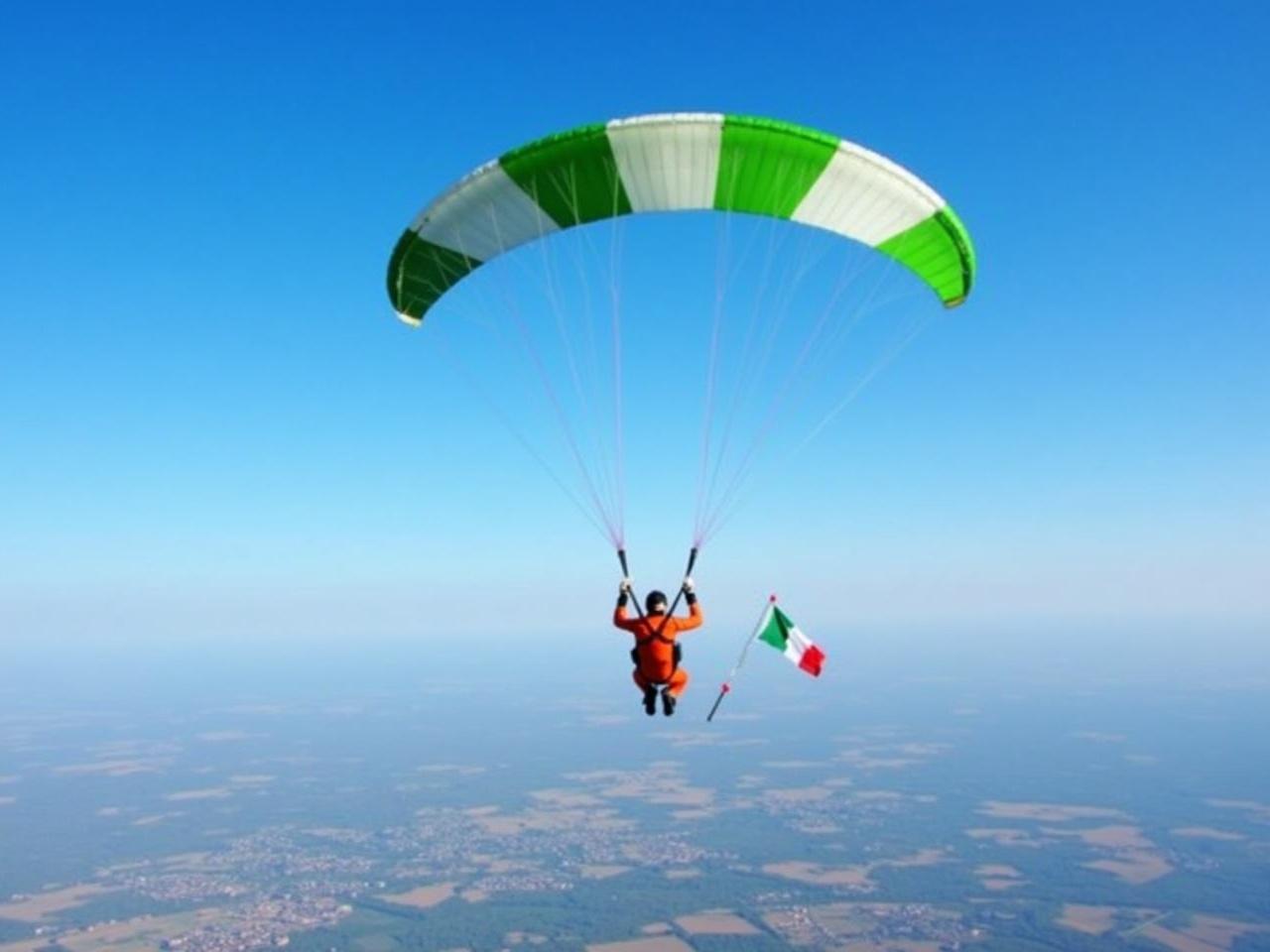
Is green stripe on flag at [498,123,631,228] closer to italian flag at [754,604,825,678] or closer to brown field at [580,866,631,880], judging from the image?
italian flag at [754,604,825,678]

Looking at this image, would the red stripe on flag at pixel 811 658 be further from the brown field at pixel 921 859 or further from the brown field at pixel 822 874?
the brown field at pixel 921 859

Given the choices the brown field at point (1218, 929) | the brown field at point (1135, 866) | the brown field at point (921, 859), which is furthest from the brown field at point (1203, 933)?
the brown field at point (921, 859)

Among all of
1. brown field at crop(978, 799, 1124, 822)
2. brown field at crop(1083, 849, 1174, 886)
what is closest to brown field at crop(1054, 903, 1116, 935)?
brown field at crop(1083, 849, 1174, 886)

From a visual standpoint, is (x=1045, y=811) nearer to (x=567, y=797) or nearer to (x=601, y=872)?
(x=601, y=872)

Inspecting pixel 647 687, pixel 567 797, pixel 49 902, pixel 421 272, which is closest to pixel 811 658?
pixel 647 687

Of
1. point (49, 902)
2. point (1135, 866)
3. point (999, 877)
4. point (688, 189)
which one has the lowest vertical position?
point (49, 902)

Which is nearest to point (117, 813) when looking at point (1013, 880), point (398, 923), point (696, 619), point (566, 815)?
point (566, 815)
